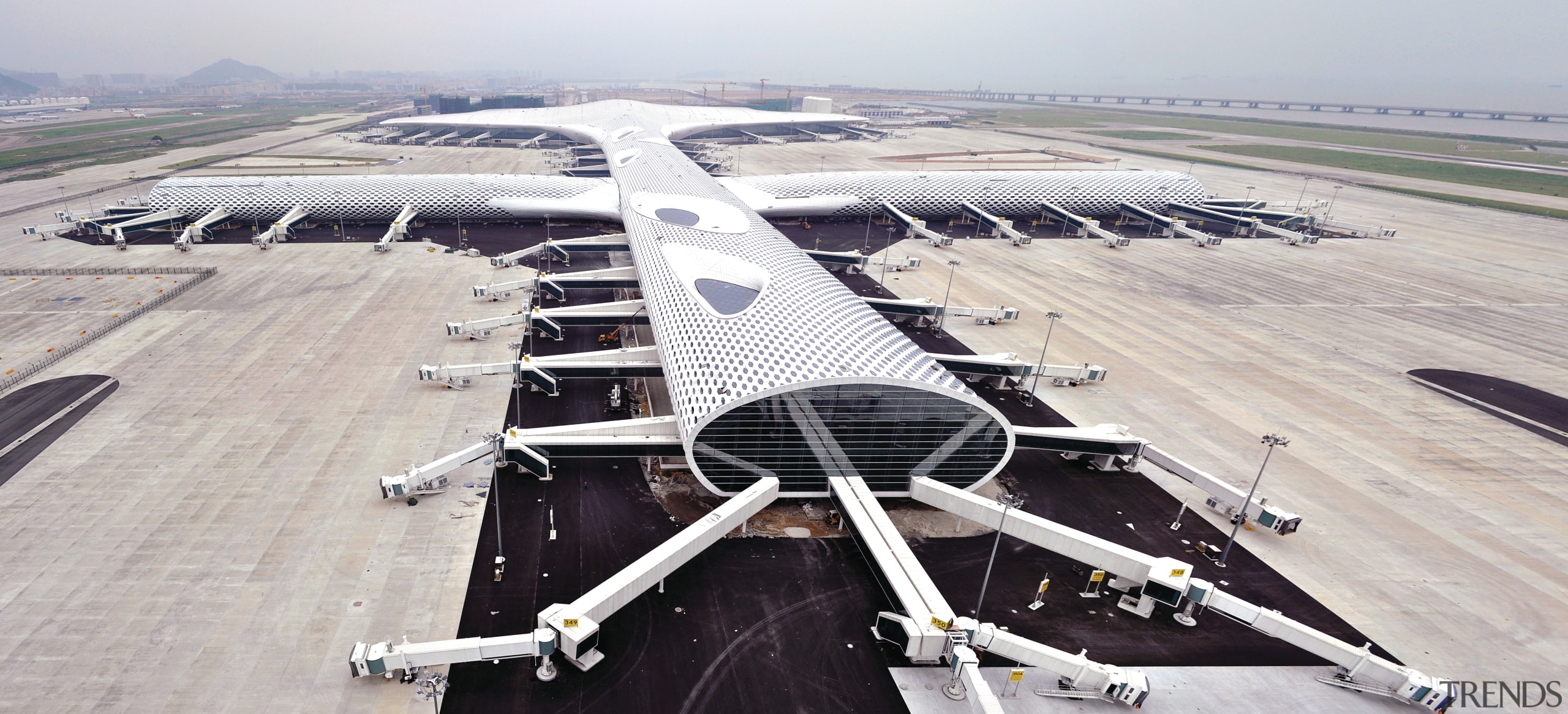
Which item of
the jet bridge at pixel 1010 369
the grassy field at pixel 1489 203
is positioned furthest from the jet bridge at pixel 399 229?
the grassy field at pixel 1489 203

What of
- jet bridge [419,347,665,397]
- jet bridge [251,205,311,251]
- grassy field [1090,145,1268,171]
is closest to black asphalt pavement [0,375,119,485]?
jet bridge [419,347,665,397]

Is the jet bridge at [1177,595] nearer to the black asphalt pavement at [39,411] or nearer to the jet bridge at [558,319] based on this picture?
the jet bridge at [558,319]

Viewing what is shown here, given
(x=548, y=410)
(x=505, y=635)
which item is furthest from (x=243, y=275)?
(x=505, y=635)

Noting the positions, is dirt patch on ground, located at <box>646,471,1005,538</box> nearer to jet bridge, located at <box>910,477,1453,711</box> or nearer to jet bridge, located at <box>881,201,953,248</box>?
jet bridge, located at <box>910,477,1453,711</box>


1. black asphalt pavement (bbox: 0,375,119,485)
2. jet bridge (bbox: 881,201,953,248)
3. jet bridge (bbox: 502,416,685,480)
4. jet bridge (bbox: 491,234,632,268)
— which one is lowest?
black asphalt pavement (bbox: 0,375,119,485)

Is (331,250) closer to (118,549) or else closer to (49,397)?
(49,397)

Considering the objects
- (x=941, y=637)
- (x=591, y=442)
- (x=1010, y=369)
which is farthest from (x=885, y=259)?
(x=941, y=637)
